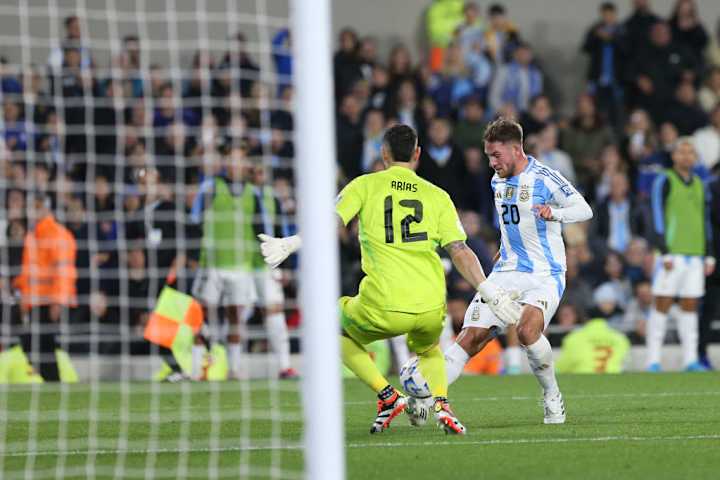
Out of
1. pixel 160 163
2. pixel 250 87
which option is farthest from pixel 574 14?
pixel 160 163

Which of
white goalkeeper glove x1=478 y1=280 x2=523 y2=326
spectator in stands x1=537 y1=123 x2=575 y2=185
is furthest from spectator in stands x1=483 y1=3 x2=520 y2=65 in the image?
white goalkeeper glove x1=478 y1=280 x2=523 y2=326

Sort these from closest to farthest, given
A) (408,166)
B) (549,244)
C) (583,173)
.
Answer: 1. (408,166)
2. (549,244)
3. (583,173)

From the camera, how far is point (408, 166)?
8664mm

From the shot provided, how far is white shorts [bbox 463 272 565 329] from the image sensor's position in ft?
29.7

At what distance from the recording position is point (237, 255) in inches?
579

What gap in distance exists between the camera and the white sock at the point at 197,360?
15.0 metres

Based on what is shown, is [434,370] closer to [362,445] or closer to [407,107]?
[362,445]

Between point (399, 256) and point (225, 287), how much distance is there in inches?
271

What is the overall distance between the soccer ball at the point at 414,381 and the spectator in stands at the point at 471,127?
396 inches

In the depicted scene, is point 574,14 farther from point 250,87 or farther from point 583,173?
point 250,87

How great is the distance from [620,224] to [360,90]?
3.85 meters

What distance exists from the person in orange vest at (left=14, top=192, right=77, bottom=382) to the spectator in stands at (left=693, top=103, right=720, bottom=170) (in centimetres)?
870

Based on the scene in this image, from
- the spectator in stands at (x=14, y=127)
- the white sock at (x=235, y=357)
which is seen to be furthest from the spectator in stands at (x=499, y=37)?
the spectator in stands at (x=14, y=127)

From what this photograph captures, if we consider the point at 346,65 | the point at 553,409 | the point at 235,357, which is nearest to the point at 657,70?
the point at 346,65
